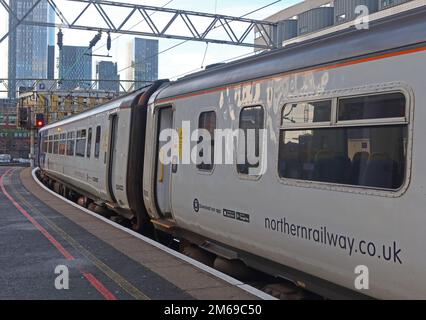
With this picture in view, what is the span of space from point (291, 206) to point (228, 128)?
5.73ft

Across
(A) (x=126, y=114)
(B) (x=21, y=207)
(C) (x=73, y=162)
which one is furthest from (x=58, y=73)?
(A) (x=126, y=114)

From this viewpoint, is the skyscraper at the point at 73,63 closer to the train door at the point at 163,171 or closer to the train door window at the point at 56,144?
the train door window at the point at 56,144

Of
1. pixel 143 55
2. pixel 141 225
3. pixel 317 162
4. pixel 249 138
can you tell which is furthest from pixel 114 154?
pixel 143 55

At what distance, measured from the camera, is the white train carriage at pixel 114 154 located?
10.3m

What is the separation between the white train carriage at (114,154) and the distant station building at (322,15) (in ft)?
55.5

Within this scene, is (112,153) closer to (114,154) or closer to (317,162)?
(114,154)

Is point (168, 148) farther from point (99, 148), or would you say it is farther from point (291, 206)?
point (99, 148)

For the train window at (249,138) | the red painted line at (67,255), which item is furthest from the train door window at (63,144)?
the train window at (249,138)

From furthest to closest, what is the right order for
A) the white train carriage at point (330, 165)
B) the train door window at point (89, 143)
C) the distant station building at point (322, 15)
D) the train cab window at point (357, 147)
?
the distant station building at point (322, 15) < the train door window at point (89, 143) < the train cab window at point (357, 147) < the white train carriage at point (330, 165)

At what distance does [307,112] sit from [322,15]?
117 feet

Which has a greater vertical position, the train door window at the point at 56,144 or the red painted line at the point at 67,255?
the train door window at the point at 56,144

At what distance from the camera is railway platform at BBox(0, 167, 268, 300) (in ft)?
18.4

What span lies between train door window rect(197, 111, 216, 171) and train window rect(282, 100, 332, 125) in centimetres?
172
